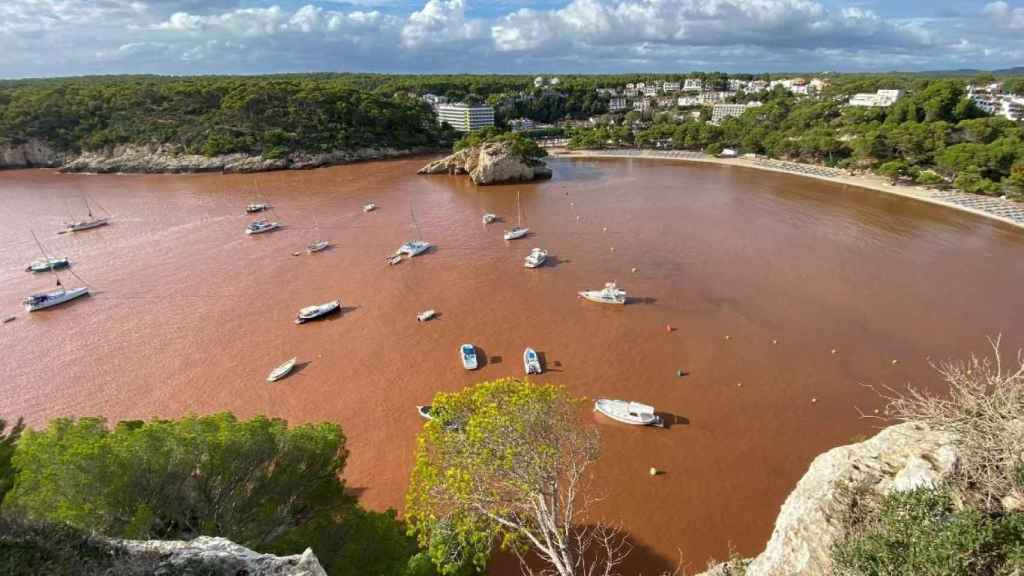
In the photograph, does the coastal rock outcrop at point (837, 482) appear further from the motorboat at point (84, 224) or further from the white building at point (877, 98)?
the white building at point (877, 98)

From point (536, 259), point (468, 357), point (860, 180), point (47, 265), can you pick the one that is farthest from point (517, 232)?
point (860, 180)

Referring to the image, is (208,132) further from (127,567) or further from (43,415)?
(127,567)

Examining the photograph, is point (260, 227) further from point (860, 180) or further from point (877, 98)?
point (877, 98)

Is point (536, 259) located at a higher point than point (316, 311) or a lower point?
higher

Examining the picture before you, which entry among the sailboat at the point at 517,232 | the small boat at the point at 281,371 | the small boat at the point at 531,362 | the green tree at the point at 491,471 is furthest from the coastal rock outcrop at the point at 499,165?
the green tree at the point at 491,471

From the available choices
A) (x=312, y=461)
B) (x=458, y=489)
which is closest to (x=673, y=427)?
(x=458, y=489)

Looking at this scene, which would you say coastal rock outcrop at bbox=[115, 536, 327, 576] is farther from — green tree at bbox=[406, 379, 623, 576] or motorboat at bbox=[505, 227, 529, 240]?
motorboat at bbox=[505, 227, 529, 240]
